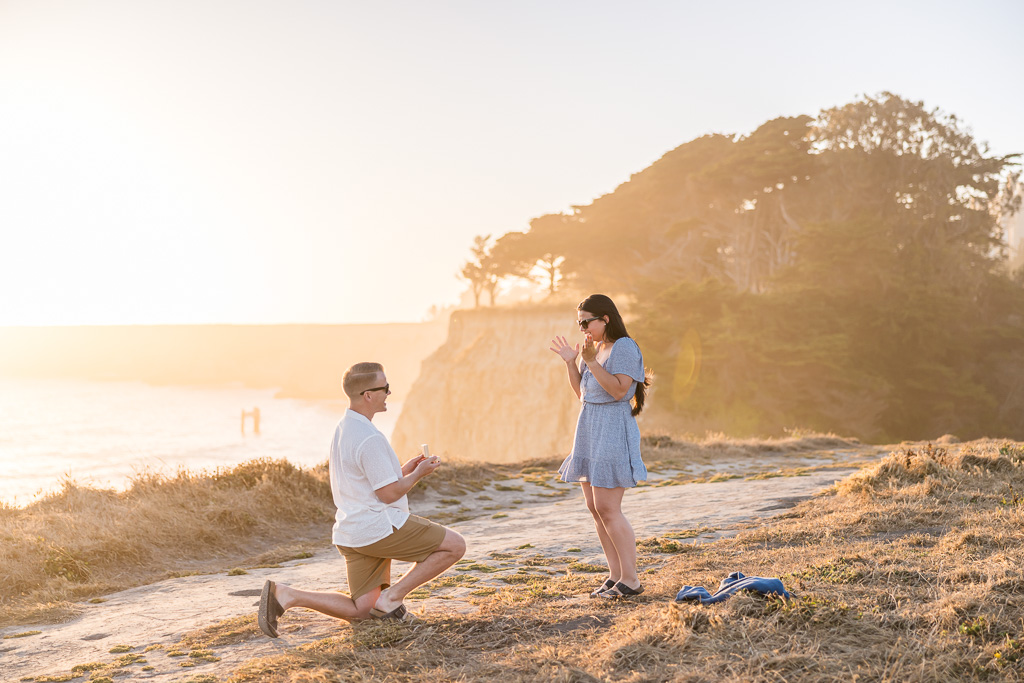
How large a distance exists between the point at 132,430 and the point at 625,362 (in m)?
57.4

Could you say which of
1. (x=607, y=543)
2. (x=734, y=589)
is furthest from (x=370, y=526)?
(x=734, y=589)

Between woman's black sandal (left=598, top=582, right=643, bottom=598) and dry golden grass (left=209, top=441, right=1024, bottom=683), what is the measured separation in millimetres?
59

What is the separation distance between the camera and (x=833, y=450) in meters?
14.3

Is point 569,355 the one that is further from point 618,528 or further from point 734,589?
point 734,589

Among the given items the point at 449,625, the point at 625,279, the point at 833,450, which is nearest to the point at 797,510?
the point at 449,625

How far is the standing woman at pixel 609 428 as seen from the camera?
13.5ft

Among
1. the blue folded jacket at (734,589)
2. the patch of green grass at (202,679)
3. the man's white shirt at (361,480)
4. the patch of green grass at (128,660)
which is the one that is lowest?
the patch of green grass at (128,660)

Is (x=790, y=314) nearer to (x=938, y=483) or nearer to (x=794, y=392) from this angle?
(x=794, y=392)

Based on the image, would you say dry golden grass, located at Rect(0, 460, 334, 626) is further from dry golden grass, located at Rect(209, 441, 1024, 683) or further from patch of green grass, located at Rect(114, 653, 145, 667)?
dry golden grass, located at Rect(209, 441, 1024, 683)

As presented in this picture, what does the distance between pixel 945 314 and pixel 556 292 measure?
16.7 meters

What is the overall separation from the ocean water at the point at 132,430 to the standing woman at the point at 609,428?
7.24 m

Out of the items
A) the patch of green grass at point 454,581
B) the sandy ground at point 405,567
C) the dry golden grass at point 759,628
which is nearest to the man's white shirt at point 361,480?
the dry golden grass at point 759,628

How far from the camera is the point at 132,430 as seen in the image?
53.4m

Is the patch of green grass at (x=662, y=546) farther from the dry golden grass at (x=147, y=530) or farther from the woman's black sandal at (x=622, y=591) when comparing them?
the dry golden grass at (x=147, y=530)
